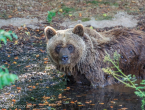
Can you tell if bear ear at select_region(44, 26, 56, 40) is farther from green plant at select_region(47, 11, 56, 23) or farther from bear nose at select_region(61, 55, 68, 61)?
green plant at select_region(47, 11, 56, 23)

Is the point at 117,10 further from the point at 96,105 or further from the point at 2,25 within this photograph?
the point at 96,105

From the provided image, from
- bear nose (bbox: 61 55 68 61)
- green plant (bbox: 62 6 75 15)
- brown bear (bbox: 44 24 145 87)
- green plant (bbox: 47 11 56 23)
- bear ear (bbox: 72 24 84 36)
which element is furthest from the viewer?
green plant (bbox: 62 6 75 15)

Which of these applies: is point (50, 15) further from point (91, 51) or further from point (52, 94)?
point (52, 94)

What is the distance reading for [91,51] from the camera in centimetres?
752

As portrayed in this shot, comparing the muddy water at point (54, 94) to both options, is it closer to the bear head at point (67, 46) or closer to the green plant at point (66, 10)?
the bear head at point (67, 46)

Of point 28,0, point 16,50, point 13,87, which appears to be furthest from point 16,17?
point 13,87

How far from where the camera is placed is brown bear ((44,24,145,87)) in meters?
7.10

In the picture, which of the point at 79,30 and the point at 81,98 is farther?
the point at 79,30

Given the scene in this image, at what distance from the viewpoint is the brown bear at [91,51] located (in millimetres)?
7102

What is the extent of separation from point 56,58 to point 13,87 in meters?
1.66

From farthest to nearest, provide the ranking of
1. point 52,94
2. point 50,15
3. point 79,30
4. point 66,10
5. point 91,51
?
1. point 66,10
2. point 50,15
3. point 91,51
4. point 79,30
5. point 52,94

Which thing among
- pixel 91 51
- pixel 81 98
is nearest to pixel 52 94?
pixel 81 98

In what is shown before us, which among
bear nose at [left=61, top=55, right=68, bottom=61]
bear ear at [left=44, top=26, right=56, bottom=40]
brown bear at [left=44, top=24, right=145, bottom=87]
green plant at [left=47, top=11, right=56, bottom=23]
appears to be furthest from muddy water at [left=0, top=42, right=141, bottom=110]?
green plant at [left=47, top=11, right=56, bottom=23]

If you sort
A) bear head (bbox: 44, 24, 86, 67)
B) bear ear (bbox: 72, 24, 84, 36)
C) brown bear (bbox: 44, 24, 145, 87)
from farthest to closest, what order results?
bear ear (bbox: 72, 24, 84, 36), brown bear (bbox: 44, 24, 145, 87), bear head (bbox: 44, 24, 86, 67)
